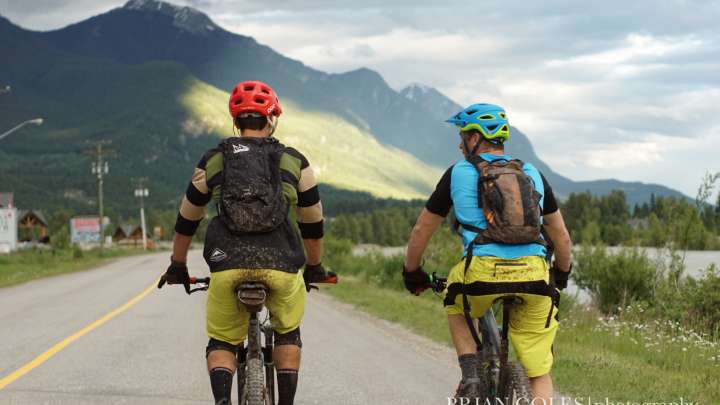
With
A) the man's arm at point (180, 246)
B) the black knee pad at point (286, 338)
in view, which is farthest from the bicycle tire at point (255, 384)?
the man's arm at point (180, 246)

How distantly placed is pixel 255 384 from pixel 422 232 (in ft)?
4.24

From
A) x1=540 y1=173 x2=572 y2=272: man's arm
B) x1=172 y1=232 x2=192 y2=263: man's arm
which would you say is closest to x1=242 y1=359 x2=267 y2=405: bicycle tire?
x1=172 y1=232 x2=192 y2=263: man's arm

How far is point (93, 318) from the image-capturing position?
51.1 feet

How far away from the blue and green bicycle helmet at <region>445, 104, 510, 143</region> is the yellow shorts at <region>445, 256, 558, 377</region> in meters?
0.76

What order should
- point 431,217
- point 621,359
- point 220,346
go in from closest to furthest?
point 220,346
point 431,217
point 621,359

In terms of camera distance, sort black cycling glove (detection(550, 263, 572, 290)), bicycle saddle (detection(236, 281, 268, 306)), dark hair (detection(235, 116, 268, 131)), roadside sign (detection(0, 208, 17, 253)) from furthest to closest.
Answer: roadside sign (detection(0, 208, 17, 253)) → black cycling glove (detection(550, 263, 572, 290)) → dark hair (detection(235, 116, 268, 131)) → bicycle saddle (detection(236, 281, 268, 306))

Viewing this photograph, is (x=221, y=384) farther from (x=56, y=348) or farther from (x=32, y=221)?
(x=32, y=221)

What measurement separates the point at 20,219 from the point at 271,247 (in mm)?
133269

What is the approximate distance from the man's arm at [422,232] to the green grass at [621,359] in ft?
11.3

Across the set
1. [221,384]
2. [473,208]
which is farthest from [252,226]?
[473,208]

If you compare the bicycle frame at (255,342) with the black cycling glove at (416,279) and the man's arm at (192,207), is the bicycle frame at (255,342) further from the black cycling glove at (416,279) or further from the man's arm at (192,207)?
the black cycling glove at (416,279)

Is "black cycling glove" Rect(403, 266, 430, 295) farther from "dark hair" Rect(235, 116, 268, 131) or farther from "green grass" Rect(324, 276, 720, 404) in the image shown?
"green grass" Rect(324, 276, 720, 404)

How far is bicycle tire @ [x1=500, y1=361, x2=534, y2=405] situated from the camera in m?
4.93

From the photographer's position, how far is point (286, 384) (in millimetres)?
5023
